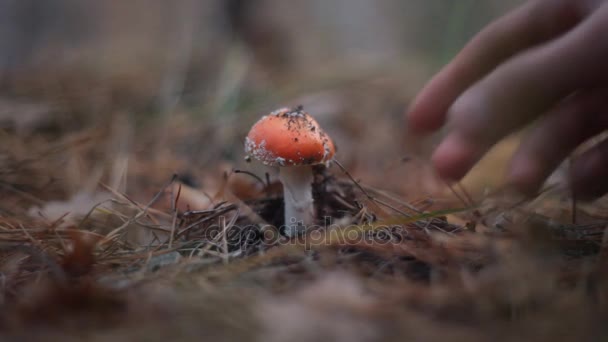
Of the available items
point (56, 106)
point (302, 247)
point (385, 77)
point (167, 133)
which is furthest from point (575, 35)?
point (385, 77)

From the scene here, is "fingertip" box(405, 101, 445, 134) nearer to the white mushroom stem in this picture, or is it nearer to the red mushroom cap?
the red mushroom cap

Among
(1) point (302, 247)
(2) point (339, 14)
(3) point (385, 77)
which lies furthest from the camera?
(2) point (339, 14)

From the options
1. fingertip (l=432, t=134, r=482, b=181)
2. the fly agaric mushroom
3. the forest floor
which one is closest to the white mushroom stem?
the fly agaric mushroom

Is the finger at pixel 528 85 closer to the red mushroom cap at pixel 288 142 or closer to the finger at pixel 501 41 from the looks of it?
the finger at pixel 501 41

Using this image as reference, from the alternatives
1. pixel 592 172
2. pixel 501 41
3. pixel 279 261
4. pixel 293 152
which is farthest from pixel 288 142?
pixel 592 172

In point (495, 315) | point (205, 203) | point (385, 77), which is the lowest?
point (495, 315)

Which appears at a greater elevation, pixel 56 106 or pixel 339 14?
pixel 339 14

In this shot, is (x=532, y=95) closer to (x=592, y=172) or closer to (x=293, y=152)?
(x=592, y=172)

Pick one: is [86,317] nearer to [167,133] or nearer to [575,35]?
[575,35]
